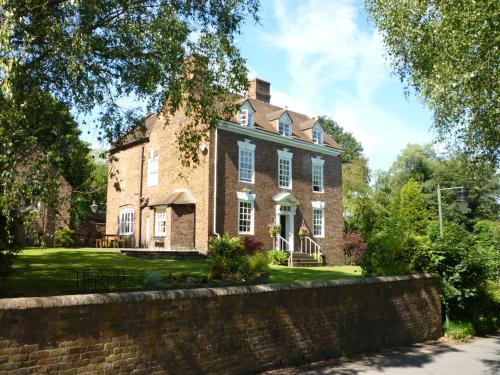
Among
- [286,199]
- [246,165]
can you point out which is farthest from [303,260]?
[246,165]

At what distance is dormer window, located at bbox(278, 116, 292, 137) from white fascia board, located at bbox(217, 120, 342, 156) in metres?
0.71

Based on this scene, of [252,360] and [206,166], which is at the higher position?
[206,166]

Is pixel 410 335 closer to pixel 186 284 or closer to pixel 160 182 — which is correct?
pixel 186 284

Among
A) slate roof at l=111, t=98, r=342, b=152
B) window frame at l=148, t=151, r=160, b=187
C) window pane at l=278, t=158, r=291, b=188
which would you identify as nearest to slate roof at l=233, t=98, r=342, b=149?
slate roof at l=111, t=98, r=342, b=152

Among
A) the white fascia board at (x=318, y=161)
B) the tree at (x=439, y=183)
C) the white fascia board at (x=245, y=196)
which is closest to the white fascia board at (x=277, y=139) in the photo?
the white fascia board at (x=318, y=161)

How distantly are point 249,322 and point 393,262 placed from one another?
22.5 ft

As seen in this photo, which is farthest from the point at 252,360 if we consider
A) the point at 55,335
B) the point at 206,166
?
the point at 206,166

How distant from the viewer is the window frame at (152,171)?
29.5m

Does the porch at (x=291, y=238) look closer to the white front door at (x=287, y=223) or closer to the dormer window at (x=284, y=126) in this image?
the white front door at (x=287, y=223)

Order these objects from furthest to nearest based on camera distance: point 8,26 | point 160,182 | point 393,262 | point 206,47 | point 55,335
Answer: point 160,182
point 393,262
point 206,47
point 8,26
point 55,335

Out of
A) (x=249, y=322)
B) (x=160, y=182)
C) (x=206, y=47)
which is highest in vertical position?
(x=206, y=47)

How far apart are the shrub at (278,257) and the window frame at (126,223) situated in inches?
391

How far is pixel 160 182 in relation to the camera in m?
29.0

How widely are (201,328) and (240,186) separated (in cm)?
1929
